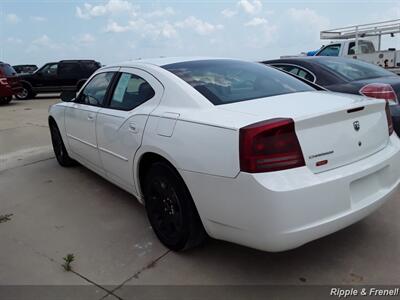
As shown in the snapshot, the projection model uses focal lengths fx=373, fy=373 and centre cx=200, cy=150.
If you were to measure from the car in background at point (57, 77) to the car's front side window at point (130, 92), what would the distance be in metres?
13.7

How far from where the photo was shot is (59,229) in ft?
11.3

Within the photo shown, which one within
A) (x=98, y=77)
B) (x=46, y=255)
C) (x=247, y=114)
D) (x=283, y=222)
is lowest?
(x=46, y=255)

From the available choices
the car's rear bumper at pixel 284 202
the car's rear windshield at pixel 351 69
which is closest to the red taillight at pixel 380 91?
the car's rear windshield at pixel 351 69

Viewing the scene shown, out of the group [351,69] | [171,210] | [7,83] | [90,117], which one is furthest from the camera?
[7,83]

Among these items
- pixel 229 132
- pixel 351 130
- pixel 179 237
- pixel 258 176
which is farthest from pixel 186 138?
pixel 351 130

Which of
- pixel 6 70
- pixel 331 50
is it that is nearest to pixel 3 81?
pixel 6 70

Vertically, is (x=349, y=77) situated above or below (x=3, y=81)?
below

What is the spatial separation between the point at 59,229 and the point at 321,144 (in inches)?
97.0

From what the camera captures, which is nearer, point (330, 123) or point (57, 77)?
point (330, 123)

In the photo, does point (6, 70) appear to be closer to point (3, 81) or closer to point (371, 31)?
point (3, 81)

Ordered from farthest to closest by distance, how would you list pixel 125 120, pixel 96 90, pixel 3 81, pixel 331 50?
pixel 3 81 → pixel 331 50 → pixel 96 90 → pixel 125 120

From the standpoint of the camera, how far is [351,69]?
5074 millimetres

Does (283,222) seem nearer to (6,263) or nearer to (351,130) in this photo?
(351,130)

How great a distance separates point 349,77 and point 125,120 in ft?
10.2
